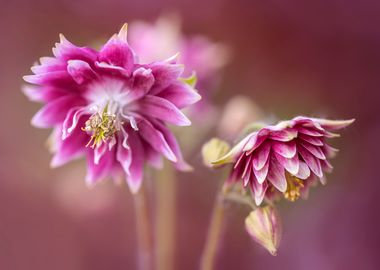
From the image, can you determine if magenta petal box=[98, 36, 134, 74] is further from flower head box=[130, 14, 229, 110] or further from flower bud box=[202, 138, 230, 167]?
flower head box=[130, 14, 229, 110]

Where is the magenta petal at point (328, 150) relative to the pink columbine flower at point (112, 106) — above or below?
below

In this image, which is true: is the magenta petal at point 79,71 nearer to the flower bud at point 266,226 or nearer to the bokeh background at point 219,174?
the flower bud at point 266,226

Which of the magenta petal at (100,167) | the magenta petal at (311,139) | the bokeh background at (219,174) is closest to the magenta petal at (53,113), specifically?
the magenta petal at (100,167)

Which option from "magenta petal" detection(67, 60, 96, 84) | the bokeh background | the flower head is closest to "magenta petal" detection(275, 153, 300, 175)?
"magenta petal" detection(67, 60, 96, 84)

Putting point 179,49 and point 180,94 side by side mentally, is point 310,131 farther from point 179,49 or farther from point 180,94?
point 179,49

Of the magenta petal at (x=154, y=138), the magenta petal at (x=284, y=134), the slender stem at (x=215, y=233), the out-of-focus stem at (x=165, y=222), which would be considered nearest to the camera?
the magenta petal at (x=284, y=134)

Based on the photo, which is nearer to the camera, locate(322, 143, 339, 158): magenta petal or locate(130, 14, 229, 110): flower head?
locate(322, 143, 339, 158): magenta petal
